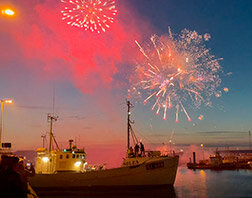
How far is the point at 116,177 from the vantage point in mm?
34969

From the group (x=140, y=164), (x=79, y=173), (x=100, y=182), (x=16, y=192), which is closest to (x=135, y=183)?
(x=140, y=164)

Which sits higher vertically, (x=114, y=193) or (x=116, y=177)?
(x=116, y=177)

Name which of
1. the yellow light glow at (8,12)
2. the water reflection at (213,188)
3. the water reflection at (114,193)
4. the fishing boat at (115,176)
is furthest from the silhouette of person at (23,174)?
the water reflection at (213,188)

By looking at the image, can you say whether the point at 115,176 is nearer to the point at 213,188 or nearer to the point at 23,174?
the point at 213,188

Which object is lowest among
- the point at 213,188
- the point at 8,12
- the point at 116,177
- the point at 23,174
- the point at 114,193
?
the point at 213,188

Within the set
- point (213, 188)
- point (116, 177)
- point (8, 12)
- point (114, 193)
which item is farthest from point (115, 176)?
point (8, 12)

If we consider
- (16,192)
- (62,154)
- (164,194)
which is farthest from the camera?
(62,154)

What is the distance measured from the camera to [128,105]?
141 feet

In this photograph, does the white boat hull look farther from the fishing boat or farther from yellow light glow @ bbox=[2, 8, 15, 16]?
yellow light glow @ bbox=[2, 8, 15, 16]

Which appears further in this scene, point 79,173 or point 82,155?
point 82,155

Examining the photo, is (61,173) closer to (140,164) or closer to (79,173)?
(79,173)

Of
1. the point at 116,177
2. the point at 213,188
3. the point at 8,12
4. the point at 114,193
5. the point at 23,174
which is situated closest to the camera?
the point at 23,174

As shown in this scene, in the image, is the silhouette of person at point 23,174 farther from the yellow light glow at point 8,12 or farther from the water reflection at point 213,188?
the water reflection at point 213,188

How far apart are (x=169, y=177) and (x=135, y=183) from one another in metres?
5.14
